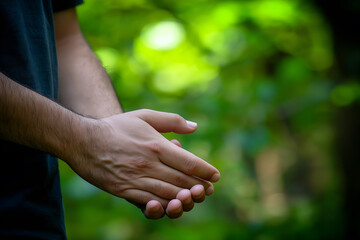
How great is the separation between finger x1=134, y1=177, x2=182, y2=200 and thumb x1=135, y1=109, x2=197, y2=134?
137 millimetres

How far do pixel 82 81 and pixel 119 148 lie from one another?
1.32ft

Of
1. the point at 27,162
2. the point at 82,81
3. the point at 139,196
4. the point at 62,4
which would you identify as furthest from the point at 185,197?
the point at 62,4

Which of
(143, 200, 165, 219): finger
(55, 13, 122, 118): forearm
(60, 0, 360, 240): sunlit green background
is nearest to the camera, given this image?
(143, 200, 165, 219): finger

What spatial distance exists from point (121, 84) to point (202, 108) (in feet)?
1.89

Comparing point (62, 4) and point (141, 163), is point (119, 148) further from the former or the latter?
point (62, 4)

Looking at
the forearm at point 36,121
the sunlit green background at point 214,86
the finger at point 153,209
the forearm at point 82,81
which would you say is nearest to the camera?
the forearm at point 36,121

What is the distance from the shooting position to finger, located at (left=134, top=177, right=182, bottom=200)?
96 centimetres

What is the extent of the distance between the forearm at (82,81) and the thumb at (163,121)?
0.20 m

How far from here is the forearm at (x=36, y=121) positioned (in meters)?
0.82

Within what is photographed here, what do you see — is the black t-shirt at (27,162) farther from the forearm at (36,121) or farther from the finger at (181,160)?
the finger at (181,160)

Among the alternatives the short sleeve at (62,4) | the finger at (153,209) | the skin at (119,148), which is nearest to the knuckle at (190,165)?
the skin at (119,148)

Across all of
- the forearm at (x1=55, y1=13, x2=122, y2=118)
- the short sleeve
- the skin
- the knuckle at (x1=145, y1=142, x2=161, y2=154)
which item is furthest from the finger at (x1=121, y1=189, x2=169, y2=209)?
the short sleeve

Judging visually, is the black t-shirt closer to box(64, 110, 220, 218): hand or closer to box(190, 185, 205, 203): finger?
box(64, 110, 220, 218): hand

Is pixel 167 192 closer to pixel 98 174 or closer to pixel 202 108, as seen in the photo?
pixel 98 174
